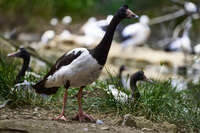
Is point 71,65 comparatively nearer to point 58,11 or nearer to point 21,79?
point 21,79

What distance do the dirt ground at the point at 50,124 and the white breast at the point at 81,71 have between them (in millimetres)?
534

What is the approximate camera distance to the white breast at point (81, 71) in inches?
204

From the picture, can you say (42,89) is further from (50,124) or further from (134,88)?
(134,88)

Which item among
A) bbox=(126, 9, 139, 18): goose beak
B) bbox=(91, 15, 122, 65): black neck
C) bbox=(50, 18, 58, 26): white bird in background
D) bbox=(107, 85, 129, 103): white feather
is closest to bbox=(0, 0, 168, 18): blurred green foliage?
bbox=(50, 18, 58, 26): white bird in background

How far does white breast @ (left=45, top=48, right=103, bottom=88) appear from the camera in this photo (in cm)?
517

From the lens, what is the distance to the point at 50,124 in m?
4.83

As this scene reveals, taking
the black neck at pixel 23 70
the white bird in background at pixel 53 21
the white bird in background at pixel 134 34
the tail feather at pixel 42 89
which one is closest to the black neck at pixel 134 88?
the tail feather at pixel 42 89

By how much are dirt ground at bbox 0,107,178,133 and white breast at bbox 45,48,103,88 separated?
0.53m

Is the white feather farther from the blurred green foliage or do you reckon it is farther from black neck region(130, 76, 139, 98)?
the blurred green foliage

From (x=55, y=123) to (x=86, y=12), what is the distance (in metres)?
16.9

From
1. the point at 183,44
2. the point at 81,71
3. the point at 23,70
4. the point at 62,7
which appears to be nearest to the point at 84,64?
the point at 81,71

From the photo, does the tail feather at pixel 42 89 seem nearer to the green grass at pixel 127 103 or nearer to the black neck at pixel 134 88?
the green grass at pixel 127 103

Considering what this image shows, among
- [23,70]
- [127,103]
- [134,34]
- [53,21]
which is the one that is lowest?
[127,103]

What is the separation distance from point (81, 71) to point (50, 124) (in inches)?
31.0
